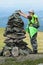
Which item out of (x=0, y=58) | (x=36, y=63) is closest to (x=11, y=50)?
(x=0, y=58)

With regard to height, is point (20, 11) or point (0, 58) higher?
point (20, 11)

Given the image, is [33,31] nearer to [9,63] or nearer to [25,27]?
[25,27]

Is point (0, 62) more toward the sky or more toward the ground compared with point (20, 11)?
more toward the ground

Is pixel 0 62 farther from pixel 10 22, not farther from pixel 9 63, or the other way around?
pixel 10 22

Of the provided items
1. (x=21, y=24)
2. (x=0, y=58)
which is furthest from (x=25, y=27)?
(x=0, y=58)

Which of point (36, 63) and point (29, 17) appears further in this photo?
point (29, 17)

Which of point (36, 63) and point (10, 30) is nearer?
point (36, 63)

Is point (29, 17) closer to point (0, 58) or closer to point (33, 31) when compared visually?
point (33, 31)

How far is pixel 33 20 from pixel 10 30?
1503mm

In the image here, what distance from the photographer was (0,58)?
2127 centimetres

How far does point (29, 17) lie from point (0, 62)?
3323 mm

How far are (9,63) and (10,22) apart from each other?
9.60 feet

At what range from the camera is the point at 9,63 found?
20422mm

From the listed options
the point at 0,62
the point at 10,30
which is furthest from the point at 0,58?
the point at 10,30
